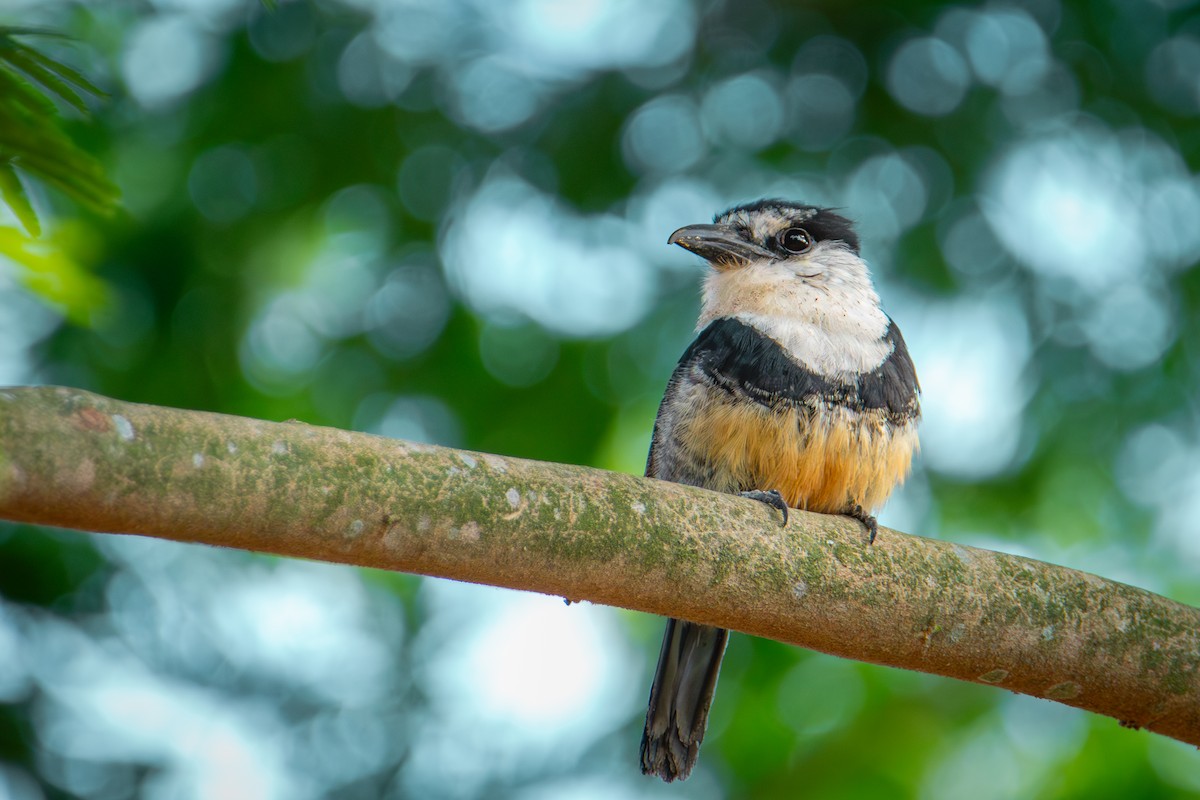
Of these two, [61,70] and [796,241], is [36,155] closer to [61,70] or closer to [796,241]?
[61,70]

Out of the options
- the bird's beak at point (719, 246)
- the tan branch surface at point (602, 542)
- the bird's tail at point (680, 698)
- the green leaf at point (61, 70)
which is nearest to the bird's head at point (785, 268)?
the bird's beak at point (719, 246)

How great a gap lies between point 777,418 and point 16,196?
8.68 feet

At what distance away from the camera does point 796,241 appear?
4.73m

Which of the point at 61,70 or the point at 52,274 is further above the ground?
the point at 61,70

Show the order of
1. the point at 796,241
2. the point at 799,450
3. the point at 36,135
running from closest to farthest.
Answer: the point at 36,135
the point at 799,450
the point at 796,241

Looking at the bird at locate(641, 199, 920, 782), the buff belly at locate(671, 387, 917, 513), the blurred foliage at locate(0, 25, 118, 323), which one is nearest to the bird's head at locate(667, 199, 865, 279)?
the bird at locate(641, 199, 920, 782)

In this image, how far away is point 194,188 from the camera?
16.7 ft

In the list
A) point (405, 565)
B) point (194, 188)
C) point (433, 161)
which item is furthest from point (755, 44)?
point (405, 565)

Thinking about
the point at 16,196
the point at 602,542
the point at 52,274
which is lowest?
the point at 602,542

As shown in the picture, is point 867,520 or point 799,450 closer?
point 867,520

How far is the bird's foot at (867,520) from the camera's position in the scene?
319cm

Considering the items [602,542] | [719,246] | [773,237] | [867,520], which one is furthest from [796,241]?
[602,542]

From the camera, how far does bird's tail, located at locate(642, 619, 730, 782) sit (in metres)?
4.06

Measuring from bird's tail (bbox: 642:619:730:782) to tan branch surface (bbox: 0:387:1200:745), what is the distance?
1.08 meters
